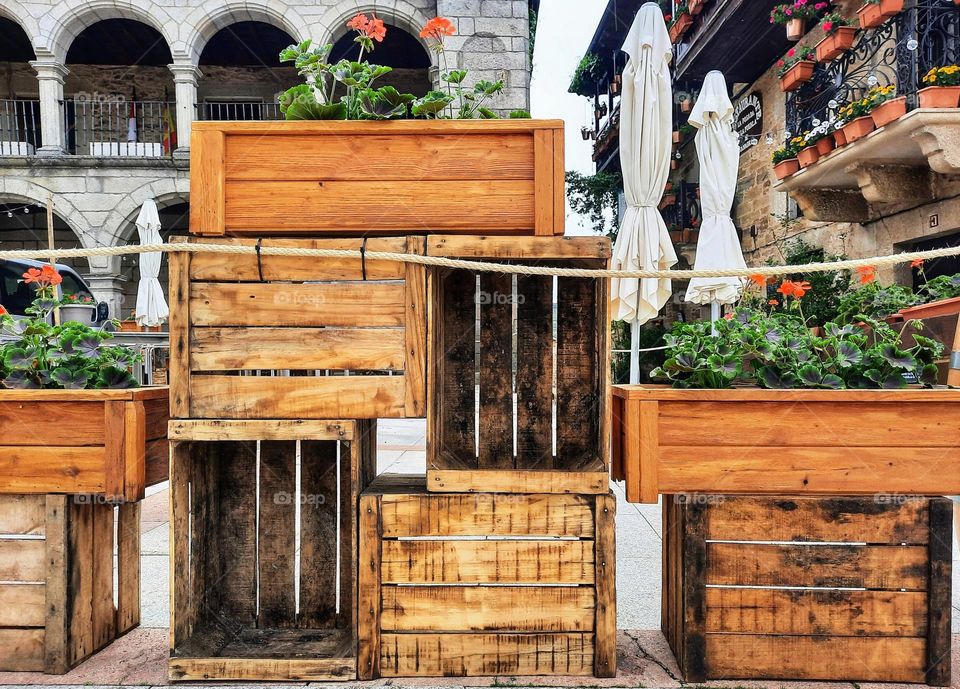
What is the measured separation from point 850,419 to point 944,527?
46cm

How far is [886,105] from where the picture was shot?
6.53 meters

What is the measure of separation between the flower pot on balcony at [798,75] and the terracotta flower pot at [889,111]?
2.11 m

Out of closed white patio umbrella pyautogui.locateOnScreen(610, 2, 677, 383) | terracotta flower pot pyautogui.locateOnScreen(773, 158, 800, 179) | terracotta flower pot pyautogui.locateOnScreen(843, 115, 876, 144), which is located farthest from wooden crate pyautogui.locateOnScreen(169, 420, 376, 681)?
terracotta flower pot pyautogui.locateOnScreen(773, 158, 800, 179)

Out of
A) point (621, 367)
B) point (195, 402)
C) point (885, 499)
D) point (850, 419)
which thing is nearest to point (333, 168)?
point (195, 402)

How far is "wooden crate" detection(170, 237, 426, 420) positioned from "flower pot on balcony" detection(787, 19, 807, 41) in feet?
31.3

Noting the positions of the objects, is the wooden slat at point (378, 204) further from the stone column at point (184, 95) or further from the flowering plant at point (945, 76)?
the stone column at point (184, 95)

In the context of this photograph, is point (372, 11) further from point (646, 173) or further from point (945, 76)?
point (945, 76)

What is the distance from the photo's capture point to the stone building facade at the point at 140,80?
9047 millimetres

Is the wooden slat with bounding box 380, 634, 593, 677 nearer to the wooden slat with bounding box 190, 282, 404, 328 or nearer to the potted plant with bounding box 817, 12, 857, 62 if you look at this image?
the wooden slat with bounding box 190, 282, 404, 328

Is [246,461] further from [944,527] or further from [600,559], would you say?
[944,527]

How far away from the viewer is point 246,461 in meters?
2.58

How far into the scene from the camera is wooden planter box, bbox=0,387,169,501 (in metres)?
2.15

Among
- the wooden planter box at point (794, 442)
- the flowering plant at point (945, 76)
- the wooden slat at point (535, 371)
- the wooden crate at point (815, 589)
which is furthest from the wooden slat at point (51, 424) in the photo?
the flowering plant at point (945, 76)

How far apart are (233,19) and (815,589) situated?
13.1 meters
